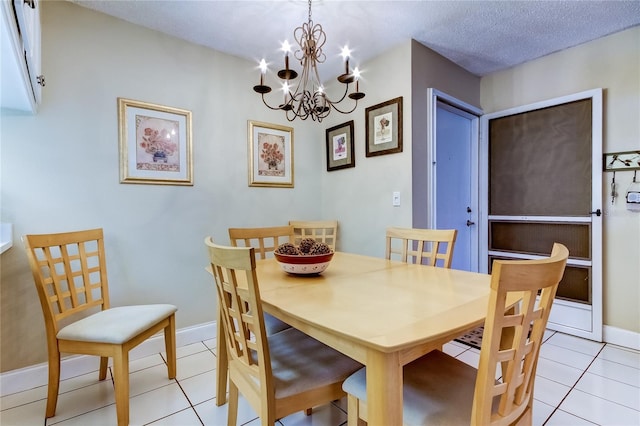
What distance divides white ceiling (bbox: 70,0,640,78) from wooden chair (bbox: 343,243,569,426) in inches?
74.3

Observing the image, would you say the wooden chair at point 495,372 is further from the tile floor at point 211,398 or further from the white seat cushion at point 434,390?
the tile floor at point 211,398

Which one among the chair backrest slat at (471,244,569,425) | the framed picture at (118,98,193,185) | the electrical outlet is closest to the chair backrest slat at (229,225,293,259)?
the framed picture at (118,98,193,185)

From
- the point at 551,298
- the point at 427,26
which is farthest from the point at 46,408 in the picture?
the point at 427,26

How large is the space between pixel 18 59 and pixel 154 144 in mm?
1055

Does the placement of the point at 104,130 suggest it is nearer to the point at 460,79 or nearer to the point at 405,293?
the point at 405,293

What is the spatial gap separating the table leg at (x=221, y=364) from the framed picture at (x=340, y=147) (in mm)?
1968

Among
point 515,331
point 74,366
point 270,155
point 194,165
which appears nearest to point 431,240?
point 515,331

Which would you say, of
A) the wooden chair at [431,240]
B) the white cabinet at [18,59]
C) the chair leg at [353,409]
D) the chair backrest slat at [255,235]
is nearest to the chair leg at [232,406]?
the chair leg at [353,409]

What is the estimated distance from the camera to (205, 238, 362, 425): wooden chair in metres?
0.98

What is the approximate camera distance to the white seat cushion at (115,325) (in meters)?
1.47

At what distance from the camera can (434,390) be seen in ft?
3.24

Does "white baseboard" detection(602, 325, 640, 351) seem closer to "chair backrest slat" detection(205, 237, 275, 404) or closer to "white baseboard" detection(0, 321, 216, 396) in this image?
"chair backrest slat" detection(205, 237, 275, 404)

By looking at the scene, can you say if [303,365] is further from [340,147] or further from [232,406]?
[340,147]

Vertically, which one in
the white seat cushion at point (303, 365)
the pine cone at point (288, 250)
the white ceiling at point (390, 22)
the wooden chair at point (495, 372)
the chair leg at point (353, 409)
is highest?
the white ceiling at point (390, 22)
